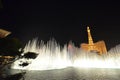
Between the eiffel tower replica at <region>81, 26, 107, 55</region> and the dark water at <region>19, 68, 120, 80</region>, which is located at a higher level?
the eiffel tower replica at <region>81, 26, 107, 55</region>

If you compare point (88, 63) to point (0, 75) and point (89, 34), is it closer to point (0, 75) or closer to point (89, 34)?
point (89, 34)

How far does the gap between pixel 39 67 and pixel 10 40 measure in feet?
228

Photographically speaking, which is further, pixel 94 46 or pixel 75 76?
pixel 94 46

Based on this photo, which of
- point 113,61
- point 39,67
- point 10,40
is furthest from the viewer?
point 113,61

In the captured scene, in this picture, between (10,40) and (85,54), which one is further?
(85,54)

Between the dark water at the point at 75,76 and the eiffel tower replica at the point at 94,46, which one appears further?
the eiffel tower replica at the point at 94,46

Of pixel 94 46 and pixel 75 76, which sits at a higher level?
Answer: pixel 94 46

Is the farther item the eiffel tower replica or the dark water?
the eiffel tower replica

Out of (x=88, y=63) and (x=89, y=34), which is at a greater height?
(x=89, y=34)

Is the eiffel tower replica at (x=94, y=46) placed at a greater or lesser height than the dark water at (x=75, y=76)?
greater

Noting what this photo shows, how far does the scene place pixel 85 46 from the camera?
103250 mm

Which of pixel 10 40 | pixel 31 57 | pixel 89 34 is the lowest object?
pixel 31 57

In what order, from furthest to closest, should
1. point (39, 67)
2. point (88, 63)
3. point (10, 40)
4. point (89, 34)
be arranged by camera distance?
point (89, 34)
point (88, 63)
point (39, 67)
point (10, 40)

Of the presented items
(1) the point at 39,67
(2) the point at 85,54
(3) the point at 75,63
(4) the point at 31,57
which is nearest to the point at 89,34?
(2) the point at 85,54
